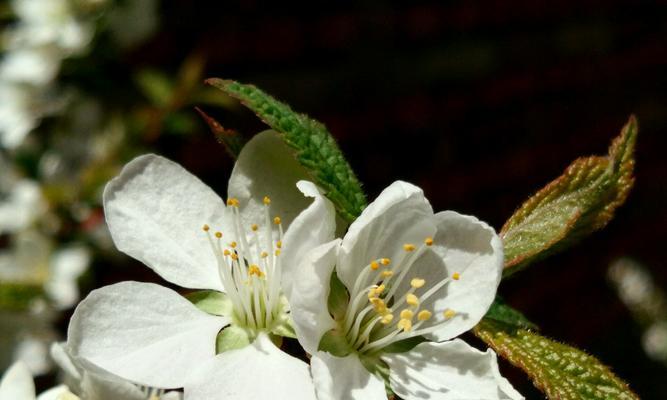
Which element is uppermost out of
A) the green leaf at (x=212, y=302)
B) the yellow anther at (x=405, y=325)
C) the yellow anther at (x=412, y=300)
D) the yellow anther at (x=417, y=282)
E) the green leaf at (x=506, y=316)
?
the yellow anther at (x=417, y=282)

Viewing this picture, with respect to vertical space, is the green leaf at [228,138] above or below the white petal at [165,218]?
above

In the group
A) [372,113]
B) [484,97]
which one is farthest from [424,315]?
[484,97]

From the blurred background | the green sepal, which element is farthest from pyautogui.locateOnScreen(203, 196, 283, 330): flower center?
the blurred background

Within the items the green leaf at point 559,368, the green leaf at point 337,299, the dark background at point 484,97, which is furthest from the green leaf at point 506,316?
the dark background at point 484,97

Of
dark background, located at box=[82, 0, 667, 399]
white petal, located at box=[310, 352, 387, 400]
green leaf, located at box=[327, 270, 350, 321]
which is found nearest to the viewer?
white petal, located at box=[310, 352, 387, 400]

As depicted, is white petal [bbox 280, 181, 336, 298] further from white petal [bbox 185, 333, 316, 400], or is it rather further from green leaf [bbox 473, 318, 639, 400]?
green leaf [bbox 473, 318, 639, 400]

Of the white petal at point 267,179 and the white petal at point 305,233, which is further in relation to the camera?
the white petal at point 267,179

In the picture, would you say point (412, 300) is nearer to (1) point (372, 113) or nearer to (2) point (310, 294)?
(2) point (310, 294)

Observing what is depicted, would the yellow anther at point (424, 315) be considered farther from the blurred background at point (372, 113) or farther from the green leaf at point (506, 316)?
the blurred background at point (372, 113)
